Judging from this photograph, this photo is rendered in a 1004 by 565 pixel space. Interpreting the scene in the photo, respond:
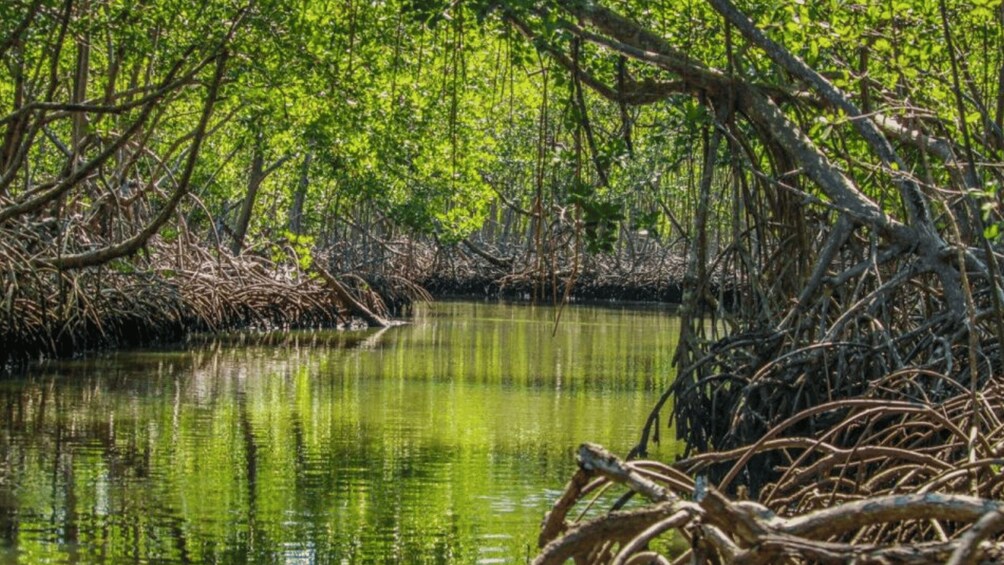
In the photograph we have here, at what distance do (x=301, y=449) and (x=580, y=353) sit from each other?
10180 millimetres

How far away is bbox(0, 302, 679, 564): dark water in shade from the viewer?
25.5 ft

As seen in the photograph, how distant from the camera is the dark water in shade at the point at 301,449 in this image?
776 cm

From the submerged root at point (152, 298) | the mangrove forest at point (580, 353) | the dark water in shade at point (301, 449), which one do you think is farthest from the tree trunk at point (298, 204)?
the dark water in shade at point (301, 449)

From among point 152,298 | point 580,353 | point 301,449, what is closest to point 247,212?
point 152,298

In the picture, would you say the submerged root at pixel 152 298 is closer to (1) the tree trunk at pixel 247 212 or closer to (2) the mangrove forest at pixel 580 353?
(2) the mangrove forest at pixel 580 353

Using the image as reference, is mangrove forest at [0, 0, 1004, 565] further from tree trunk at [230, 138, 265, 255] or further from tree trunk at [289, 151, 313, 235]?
tree trunk at [289, 151, 313, 235]

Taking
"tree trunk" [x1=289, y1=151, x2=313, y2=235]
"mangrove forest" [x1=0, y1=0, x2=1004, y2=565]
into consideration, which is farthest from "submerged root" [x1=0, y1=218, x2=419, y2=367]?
"tree trunk" [x1=289, y1=151, x2=313, y2=235]

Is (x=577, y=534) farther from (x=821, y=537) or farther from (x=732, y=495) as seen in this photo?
(x=732, y=495)

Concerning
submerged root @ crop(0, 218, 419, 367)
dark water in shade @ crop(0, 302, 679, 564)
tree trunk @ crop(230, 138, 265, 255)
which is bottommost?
dark water in shade @ crop(0, 302, 679, 564)

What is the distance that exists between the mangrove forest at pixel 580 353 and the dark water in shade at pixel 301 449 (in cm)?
4

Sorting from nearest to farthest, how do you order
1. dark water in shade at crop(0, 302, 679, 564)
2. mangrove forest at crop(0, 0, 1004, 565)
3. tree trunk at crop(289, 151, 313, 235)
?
mangrove forest at crop(0, 0, 1004, 565) < dark water in shade at crop(0, 302, 679, 564) < tree trunk at crop(289, 151, 313, 235)

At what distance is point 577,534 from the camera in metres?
3.64

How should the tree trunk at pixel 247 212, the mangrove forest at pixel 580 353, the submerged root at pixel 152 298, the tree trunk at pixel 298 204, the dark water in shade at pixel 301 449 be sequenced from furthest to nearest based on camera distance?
the tree trunk at pixel 298 204
the tree trunk at pixel 247 212
the submerged root at pixel 152 298
the dark water in shade at pixel 301 449
the mangrove forest at pixel 580 353

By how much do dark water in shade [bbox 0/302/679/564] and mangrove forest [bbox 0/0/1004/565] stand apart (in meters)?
0.04
